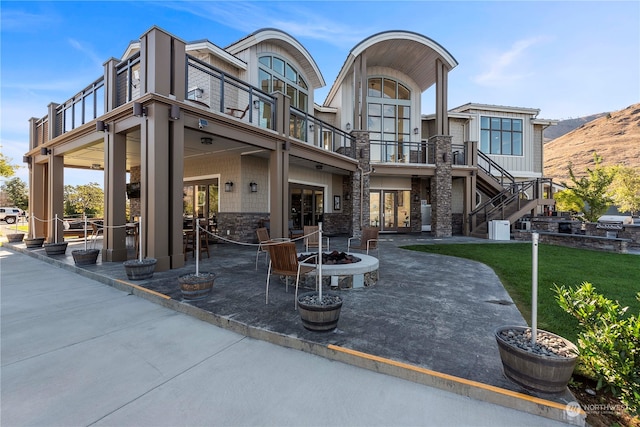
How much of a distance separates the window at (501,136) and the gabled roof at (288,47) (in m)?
10.6

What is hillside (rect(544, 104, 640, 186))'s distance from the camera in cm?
5902

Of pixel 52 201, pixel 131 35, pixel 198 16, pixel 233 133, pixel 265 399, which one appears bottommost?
pixel 265 399

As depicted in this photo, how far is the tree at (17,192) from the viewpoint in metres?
28.7

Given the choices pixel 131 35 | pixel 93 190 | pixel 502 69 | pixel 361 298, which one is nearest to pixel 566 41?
pixel 502 69

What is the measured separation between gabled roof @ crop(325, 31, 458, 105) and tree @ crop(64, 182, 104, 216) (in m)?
21.4

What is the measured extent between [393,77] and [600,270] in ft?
43.9

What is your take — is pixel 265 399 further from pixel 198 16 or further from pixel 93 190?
pixel 93 190

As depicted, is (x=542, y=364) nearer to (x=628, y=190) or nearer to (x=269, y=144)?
(x=269, y=144)

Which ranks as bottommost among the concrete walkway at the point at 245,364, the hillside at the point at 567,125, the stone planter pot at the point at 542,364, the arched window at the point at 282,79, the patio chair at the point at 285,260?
the concrete walkway at the point at 245,364

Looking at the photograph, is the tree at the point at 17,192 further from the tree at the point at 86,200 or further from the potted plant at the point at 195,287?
the potted plant at the point at 195,287

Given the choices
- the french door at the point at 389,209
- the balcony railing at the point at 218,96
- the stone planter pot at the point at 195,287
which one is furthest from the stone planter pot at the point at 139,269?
the french door at the point at 389,209

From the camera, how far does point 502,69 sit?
50.6 ft

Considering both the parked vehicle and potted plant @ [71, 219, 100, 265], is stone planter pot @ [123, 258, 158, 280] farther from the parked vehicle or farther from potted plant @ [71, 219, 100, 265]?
the parked vehicle

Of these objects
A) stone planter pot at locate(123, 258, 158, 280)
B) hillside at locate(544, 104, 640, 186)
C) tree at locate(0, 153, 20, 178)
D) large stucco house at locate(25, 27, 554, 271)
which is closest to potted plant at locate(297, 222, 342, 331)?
stone planter pot at locate(123, 258, 158, 280)
